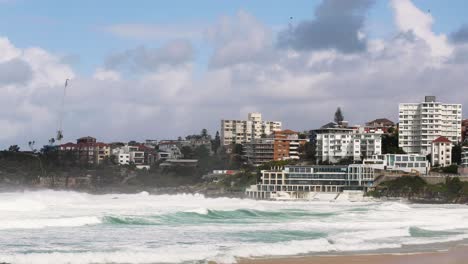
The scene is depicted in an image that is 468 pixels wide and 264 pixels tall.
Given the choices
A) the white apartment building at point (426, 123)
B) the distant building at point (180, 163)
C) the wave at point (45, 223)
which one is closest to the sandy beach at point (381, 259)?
the wave at point (45, 223)

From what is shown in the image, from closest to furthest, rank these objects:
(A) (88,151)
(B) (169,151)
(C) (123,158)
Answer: (A) (88,151) < (C) (123,158) < (B) (169,151)

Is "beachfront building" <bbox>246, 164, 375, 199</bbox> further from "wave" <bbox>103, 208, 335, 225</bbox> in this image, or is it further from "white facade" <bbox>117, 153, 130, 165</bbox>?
"white facade" <bbox>117, 153, 130, 165</bbox>

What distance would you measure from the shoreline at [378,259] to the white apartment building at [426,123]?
235 feet

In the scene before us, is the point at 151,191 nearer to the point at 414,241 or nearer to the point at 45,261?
the point at 414,241

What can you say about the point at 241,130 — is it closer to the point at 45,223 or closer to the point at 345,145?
the point at 345,145

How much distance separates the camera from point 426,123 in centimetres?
9662

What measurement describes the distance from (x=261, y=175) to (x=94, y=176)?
3151 centimetres

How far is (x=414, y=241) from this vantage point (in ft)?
98.4

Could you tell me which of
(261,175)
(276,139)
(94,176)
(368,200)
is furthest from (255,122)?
(368,200)

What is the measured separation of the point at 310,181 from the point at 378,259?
5871 cm

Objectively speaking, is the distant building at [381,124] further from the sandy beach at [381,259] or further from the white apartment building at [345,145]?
the sandy beach at [381,259]

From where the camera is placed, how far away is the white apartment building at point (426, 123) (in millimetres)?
96375

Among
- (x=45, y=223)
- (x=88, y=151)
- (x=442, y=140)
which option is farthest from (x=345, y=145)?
(x=45, y=223)

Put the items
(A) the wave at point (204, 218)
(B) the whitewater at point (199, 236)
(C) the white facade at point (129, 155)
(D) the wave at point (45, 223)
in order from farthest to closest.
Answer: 1. (C) the white facade at point (129, 155)
2. (A) the wave at point (204, 218)
3. (D) the wave at point (45, 223)
4. (B) the whitewater at point (199, 236)
